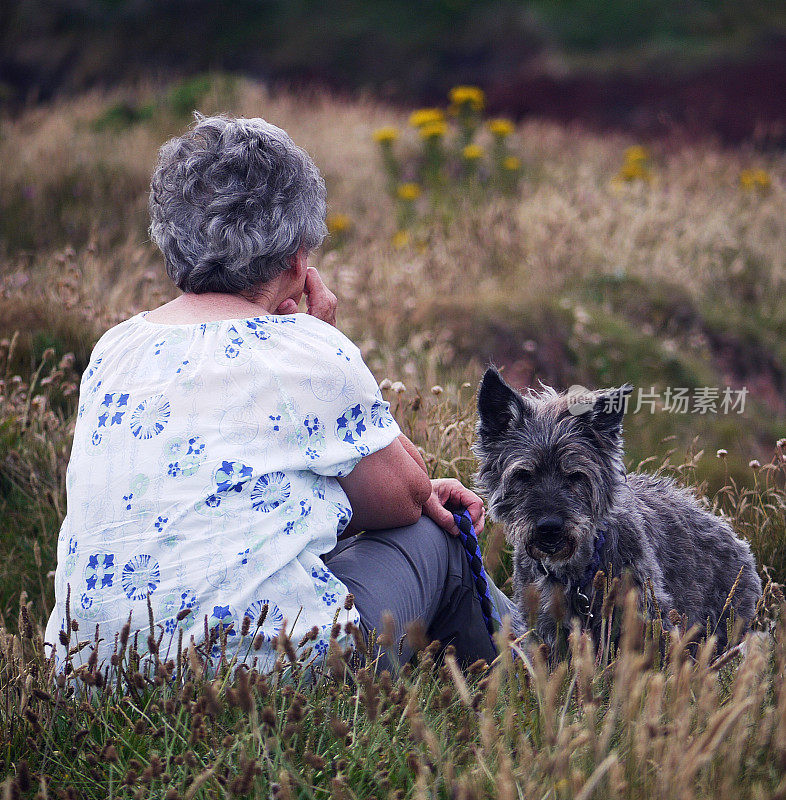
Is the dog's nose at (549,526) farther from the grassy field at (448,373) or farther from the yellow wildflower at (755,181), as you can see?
the yellow wildflower at (755,181)

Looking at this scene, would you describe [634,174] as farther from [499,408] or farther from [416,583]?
[416,583]

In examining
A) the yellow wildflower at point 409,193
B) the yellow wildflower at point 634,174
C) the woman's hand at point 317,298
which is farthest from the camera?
the yellow wildflower at point 634,174

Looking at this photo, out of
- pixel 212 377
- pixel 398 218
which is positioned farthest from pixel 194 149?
pixel 398 218

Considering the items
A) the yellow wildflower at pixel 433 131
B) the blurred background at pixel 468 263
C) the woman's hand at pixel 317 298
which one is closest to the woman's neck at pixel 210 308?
the woman's hand at pixel 317 298

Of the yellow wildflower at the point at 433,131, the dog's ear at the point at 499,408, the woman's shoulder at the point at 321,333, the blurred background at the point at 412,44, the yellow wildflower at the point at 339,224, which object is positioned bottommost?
the dog's ear at the point at 499,408

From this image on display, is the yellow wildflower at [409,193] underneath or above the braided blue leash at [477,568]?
above

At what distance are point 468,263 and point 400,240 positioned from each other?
1173mm

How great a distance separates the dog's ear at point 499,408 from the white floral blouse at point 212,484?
1212mm

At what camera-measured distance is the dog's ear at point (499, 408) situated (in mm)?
3922

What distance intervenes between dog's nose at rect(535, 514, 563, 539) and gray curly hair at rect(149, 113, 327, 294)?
1.67 metres

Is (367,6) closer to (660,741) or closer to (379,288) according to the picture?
(379,288)

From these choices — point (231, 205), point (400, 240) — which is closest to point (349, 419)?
point (231, 205)

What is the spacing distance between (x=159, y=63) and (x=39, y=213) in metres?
21.6

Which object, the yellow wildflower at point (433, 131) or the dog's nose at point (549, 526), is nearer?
the dog's nose at point (549, 526)
